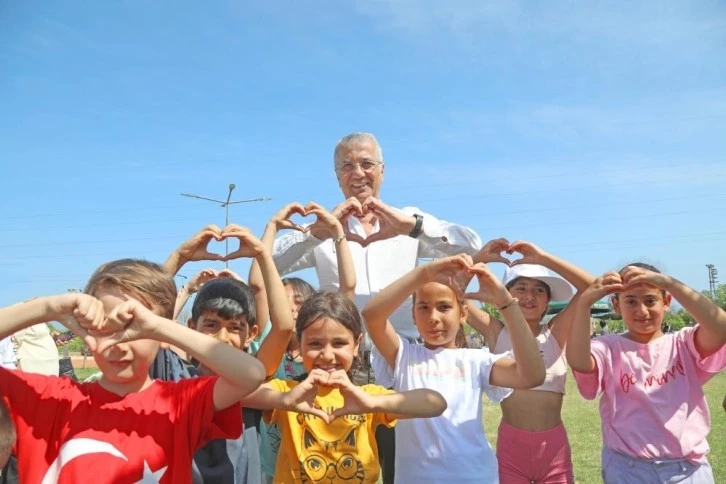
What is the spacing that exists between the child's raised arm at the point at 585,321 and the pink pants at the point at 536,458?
0.53 m

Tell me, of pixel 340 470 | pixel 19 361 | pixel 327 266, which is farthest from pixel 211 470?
pixel 19 361

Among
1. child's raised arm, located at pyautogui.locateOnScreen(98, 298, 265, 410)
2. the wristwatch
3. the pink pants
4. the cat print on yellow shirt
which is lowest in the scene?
the pink pants

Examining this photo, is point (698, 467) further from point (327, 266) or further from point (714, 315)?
point (327, 266)

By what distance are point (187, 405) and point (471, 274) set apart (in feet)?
4.67

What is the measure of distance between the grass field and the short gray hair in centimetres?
450

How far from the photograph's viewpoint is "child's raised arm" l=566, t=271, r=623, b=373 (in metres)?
3.35

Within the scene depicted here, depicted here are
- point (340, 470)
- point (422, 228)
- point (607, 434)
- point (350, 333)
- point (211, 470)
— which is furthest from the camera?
point (422, 228)

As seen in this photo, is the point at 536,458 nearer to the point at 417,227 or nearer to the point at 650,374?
the point at 650,374

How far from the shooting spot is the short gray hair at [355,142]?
4203 mm

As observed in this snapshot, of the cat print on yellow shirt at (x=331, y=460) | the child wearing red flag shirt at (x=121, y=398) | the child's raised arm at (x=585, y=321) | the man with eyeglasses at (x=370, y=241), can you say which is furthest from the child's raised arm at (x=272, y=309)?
the child's raised arm at (x=585, y=321)

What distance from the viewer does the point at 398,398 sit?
2750 mm

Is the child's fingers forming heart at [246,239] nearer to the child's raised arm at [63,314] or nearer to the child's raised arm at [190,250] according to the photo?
the child's raised arm at [190,250]

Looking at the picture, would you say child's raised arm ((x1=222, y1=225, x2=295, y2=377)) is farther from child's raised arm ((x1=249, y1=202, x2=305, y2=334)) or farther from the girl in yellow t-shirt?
child's raised arm ((x1=249, y1=202, x2=305, y2=334))

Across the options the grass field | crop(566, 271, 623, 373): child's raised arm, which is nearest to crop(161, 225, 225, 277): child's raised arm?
crop(566, 271, 623, 373): child's raised arm
